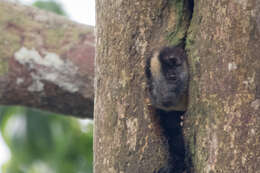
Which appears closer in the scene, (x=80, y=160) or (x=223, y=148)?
(x=223, y=148)

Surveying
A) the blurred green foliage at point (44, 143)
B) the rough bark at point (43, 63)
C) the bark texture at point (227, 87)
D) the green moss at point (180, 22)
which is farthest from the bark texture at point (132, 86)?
the blurred green foliage at point (44, 143)

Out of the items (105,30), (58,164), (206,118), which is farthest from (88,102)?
(58,164)

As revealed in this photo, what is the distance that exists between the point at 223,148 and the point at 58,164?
17.7 feet

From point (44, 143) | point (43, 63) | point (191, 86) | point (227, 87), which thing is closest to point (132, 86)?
point (191, 86)

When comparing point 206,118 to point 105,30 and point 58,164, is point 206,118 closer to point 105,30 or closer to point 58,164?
point 105,30

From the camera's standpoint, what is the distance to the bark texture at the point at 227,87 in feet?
4.29

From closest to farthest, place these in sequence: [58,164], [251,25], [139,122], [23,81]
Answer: [251,25] → [139,122] → [23,81] → [58,164]

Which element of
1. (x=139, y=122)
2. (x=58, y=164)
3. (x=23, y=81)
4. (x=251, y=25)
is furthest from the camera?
(x=58, y=164)

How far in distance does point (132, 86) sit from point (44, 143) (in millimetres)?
5022

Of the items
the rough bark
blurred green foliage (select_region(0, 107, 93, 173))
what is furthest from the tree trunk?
blurred green foliage (select_region(0, 107, 93, 173))

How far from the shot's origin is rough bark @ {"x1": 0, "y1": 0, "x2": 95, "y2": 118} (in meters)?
2.58

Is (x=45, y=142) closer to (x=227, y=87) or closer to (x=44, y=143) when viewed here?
(x=44, y=143)

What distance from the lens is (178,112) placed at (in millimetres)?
1545

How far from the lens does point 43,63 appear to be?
2617 millimetres
